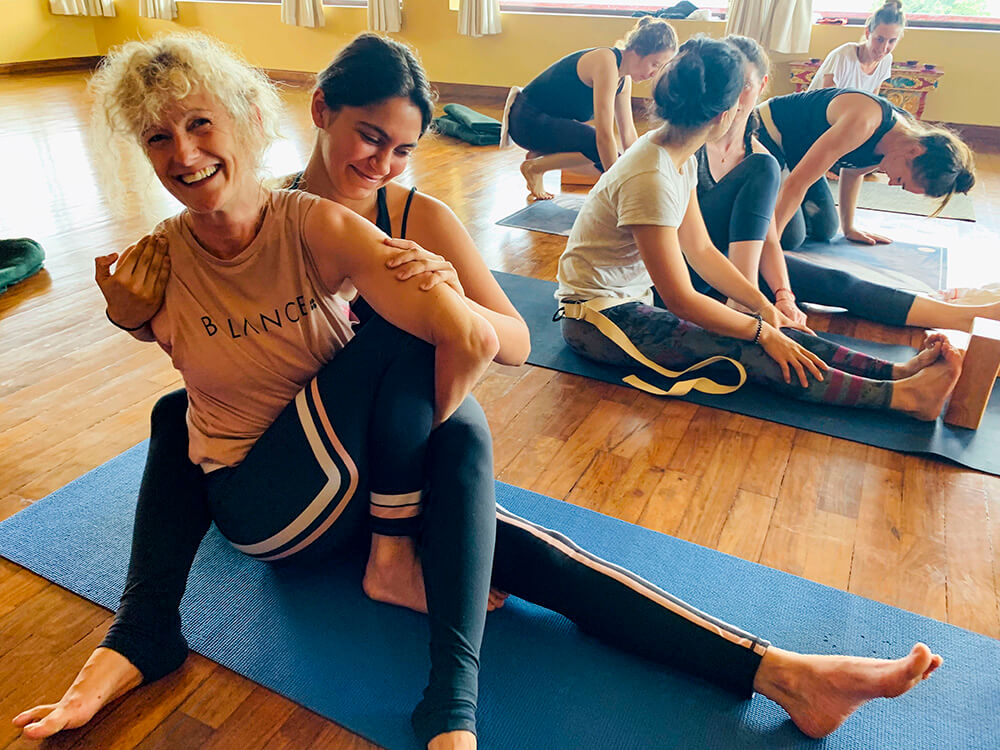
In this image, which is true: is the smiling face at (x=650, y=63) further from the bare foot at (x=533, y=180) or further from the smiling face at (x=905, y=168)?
the smiling face at (x=905, y=168)

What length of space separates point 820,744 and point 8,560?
1.49m

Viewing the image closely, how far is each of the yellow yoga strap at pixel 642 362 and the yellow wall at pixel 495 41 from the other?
3818 mm

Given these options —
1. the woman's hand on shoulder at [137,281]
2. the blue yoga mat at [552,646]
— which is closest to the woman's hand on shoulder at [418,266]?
the woman's hand on shoulder at [137,281]

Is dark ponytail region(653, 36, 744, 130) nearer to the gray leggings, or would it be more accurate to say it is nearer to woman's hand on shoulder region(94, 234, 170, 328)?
the gray leggings

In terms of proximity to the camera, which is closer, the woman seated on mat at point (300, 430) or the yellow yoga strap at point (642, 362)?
the woman seated on mat at point (300, 430)

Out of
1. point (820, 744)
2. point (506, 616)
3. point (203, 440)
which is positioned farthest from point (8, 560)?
point (820, 744)

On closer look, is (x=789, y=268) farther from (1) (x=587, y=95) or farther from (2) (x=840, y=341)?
(1) (x=587, y=95)

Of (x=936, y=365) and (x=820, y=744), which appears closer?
(x=820, y=744)

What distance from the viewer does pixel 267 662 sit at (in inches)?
48.5

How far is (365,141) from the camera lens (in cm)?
130

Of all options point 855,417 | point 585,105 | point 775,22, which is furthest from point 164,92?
point 775,22

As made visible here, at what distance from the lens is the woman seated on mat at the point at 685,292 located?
6.15 ft

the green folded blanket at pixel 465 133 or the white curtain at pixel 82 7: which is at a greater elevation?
the white curtain at pixel 82 7

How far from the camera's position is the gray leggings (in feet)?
6.56
